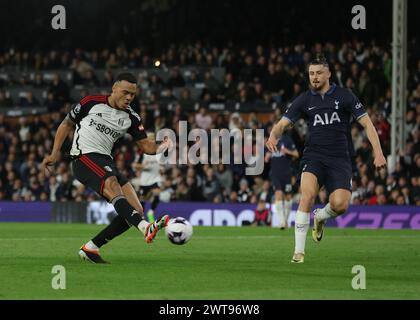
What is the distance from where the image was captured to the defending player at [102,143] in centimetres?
1194

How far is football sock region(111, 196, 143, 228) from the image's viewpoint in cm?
1148

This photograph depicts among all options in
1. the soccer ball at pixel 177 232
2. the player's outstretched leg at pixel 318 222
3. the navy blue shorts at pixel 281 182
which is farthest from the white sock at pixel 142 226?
the navy blue shorts at pixel 281 182

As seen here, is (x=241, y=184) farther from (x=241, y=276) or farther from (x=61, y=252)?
(x=241, y=276)

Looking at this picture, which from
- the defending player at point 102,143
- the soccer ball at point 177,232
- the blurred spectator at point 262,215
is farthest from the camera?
the blurred spectator at point 262,215

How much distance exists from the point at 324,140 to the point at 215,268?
2.08m

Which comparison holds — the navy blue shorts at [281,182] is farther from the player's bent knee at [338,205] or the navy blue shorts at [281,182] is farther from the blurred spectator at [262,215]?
the player's bent knee at [338,205]

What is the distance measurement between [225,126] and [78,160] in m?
14.6

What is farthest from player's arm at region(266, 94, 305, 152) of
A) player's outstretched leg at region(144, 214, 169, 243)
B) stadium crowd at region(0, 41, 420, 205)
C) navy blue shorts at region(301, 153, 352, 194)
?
stadium crowd at region(0, 41, 420, 205)

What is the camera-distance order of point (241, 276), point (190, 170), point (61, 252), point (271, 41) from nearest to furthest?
1. point (241, 276)
2. point (61, 252)
3. point (190, 170)
4. point (271, 41)

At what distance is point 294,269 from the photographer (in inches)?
462

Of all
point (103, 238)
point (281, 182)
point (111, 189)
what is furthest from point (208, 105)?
point (111, 189)

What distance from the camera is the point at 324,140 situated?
1257 cm

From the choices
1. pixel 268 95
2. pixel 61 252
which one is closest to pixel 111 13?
pixel 268 95

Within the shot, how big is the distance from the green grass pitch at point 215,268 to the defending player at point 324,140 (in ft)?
2.38
